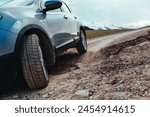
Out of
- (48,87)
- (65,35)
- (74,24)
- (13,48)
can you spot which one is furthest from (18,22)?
(74,24)

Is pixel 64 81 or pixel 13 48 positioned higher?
pixel 13 48

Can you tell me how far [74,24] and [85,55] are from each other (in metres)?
0.87

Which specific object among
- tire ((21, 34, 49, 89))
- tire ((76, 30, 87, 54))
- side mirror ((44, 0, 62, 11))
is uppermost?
side mirror ((44, 0, 62, 11))

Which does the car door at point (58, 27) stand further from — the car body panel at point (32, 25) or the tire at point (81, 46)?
the tire at point (81, 46)

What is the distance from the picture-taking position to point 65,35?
840 cm

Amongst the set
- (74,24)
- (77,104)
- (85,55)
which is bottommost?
(85,55)

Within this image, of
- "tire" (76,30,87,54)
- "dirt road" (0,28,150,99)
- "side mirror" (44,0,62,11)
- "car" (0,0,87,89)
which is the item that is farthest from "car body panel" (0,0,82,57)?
"tire" (76,30,87,54)

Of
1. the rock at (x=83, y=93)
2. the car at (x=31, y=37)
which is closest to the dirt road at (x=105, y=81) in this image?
the rock at (x=83, y=93)

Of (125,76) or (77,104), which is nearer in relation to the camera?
(77,104)

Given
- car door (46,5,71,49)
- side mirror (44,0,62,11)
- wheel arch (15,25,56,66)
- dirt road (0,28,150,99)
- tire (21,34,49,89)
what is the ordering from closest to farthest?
1. dirt road (0,28,150,99)
2. tire (21,34,49,89)
3. wheel arch (15,25,56,66)
4. side mirror (44,0,62,11)
5. car door (46,5,71,49)

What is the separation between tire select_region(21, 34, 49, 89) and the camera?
6281 millimetres

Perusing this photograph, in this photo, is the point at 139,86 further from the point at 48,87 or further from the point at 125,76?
the point at 48,87

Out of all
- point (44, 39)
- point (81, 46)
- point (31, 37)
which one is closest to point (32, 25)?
point (31, 37)

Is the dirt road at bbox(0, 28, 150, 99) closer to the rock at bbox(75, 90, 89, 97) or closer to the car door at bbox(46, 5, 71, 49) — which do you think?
the rock at bbox(75, 90, 89, 97)
